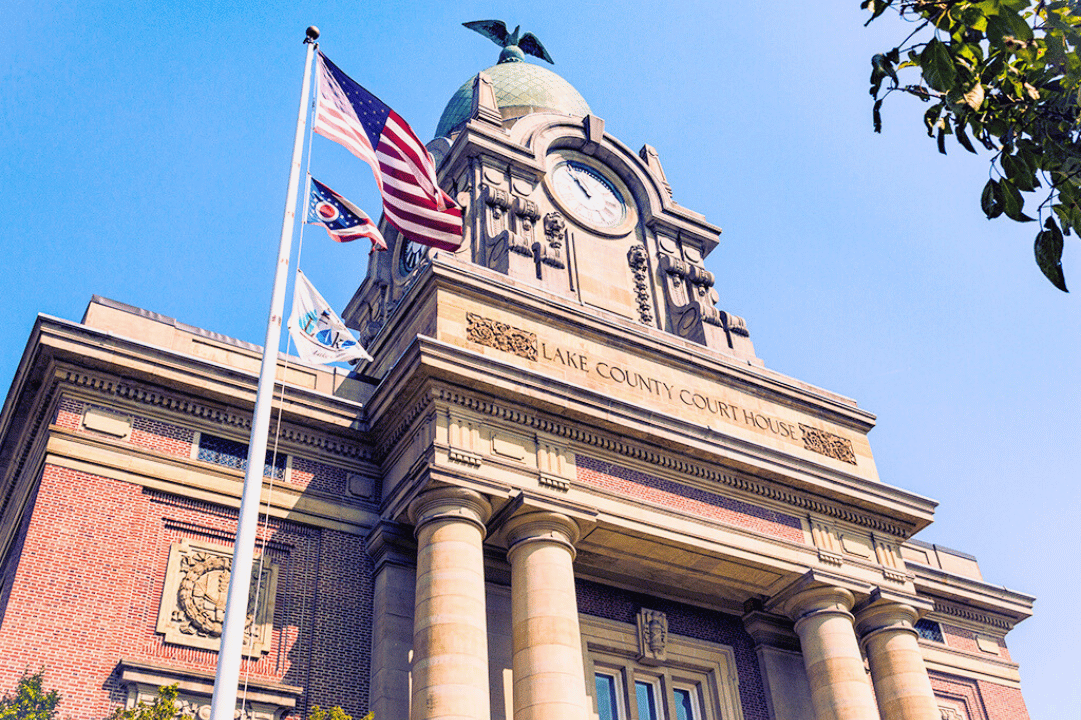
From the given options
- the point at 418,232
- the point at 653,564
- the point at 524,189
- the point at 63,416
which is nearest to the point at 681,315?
the point at 524,189

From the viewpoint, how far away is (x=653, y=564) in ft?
74.7

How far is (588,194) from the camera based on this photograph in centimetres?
3091

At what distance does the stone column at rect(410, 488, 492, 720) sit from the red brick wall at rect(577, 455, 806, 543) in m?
2.79

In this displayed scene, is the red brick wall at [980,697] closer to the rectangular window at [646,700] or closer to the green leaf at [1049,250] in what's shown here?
the rectangular window at [646,700]

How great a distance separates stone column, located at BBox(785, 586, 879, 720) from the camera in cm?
2181

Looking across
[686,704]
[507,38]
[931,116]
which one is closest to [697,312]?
[686,704]

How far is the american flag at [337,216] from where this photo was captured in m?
16.7

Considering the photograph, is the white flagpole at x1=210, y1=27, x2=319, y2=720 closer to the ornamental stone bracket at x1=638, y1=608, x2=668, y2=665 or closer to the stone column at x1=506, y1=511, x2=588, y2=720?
the stone column at x1=506, y1=511, x2=588, y2=720

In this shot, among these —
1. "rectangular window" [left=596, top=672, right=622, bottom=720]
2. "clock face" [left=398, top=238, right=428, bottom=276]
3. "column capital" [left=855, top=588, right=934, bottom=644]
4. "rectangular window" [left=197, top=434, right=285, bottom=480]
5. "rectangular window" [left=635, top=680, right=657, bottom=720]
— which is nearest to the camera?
"rectangular window" [left=197, top=434, right=285, bottom=480]

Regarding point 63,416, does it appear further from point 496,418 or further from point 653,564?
point 653,564

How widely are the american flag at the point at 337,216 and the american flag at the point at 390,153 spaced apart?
787 millimetres

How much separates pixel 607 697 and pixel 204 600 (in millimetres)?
8618

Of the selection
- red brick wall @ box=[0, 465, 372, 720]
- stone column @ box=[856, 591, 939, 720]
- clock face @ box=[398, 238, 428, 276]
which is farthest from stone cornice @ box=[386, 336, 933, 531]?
clock face @ box=[398, 238, 428, 276]

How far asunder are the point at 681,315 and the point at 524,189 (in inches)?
222
